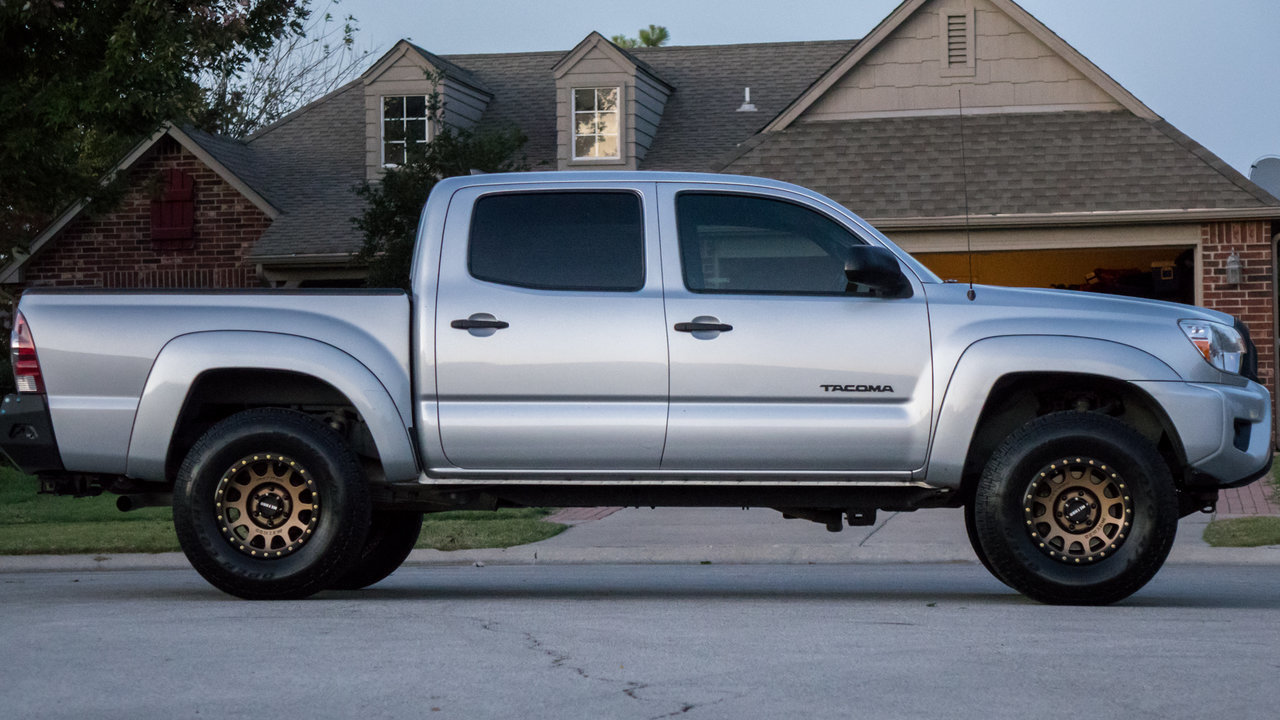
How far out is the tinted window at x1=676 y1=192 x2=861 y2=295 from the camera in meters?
7.43

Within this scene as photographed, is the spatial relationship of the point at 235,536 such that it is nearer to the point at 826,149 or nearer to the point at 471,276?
the point at 471,276

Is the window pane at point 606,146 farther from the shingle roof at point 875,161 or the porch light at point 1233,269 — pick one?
the porch light at point 1233,269

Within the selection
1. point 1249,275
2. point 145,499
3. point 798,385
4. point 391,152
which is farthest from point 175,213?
point 798,385

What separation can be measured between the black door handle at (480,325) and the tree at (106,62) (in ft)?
25.9

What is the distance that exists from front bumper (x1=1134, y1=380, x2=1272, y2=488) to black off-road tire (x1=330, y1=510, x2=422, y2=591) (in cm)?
401

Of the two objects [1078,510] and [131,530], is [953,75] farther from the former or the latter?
[1078,510]

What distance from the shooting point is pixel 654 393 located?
23.7 ft

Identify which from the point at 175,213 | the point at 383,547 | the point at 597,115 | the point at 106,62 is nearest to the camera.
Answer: the point at 383,547

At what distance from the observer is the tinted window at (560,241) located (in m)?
7.44

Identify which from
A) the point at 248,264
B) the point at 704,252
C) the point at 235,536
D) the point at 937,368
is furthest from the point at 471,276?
the point at 248,264

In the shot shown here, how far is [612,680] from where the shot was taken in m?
5.27

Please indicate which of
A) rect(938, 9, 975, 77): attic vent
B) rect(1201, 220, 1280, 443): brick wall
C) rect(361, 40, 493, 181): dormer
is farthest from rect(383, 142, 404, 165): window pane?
rect(1201, 220, 1280, 443): brick wall

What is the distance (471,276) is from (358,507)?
3.97 feet

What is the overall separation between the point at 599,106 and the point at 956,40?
5560 mm
